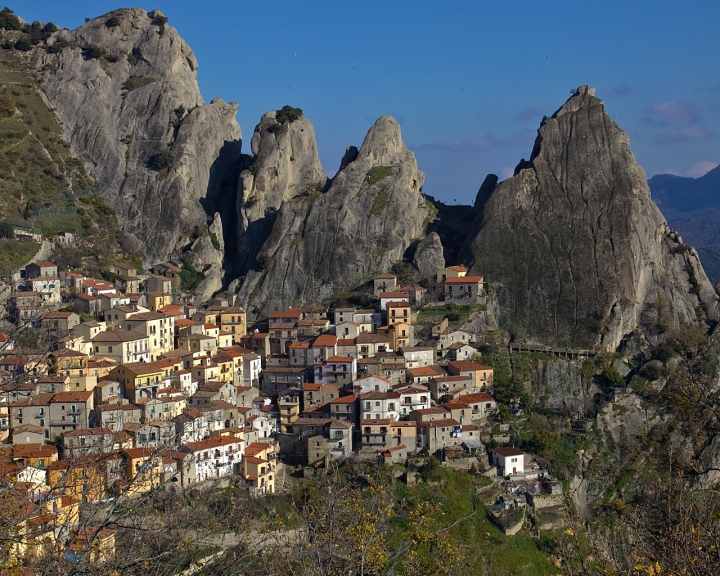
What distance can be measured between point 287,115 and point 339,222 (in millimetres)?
15591

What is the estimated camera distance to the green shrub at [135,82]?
88.1 m

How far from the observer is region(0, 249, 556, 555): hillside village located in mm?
42594

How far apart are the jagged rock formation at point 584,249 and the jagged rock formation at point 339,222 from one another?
6.40 metres

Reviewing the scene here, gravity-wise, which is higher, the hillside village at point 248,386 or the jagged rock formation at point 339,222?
the jagged rock formation at point 339,222

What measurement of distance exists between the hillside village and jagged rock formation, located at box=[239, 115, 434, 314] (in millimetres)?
4838

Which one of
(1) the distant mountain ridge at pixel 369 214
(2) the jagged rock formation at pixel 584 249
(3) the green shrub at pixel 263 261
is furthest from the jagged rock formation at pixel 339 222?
(2) the jagged rock formation at pixel 584 249

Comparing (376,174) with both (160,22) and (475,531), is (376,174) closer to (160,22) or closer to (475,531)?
(160,22)

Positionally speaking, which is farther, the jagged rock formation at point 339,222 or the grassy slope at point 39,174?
the grassy slope at point 39,174

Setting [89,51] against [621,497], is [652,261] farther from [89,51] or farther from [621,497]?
[89,51]

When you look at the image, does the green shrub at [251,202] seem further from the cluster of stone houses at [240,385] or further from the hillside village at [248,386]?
the cluster of stone houses at [240,385]

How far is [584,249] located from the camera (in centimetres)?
6494

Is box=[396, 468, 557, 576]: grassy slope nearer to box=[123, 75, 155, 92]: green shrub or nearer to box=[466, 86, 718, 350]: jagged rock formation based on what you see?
box=[466, 86, 718, 350]: jagged rock formation

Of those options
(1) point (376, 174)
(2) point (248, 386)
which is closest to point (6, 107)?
(1) point (376, 174)

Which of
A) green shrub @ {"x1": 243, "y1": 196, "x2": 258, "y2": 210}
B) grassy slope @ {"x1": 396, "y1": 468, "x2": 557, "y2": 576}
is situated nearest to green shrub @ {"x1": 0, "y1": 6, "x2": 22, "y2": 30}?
green shrub @ {"x1": 243, "y1": 196, "x2": 258, "y2": 210}
